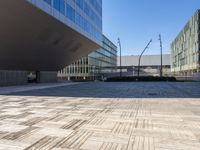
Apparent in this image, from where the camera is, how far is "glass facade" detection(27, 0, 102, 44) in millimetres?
26281

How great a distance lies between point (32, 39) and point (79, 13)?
36.8ft

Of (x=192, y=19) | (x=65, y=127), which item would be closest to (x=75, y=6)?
(x=65, y=127)

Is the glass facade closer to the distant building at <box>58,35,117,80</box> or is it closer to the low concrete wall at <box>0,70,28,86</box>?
the low concrete wall at <box>0,70,28,86</box>

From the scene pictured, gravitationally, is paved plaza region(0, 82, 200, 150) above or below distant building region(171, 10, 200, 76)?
below

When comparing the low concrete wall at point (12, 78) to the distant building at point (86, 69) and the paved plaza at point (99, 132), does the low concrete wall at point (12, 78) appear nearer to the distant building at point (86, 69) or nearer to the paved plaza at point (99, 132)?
the paved plaza at point (99, 132)

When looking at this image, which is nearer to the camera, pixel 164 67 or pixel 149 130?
pixel 149 130

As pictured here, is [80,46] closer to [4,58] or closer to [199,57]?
[4,58]

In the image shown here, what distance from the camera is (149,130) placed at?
22.2 feet

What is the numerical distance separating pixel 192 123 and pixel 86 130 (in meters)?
3.67

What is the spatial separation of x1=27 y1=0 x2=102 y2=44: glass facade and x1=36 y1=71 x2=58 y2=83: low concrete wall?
11009 millimetres

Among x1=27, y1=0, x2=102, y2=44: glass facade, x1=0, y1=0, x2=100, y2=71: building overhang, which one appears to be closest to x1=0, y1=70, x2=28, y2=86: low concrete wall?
x1=0, y1=0, x2=100, y2=71: building overhang

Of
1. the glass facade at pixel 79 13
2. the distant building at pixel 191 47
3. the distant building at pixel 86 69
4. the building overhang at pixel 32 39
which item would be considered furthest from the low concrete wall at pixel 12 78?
the distant building at pixel 191 47

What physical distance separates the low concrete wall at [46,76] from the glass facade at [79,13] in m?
11.0

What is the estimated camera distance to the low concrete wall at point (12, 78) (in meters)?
30.5
